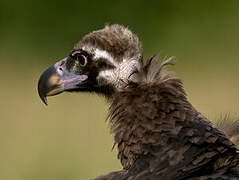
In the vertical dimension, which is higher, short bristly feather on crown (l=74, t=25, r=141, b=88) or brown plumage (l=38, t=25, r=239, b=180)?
short bristly feather on crown (l=74, t=25, r=141, b=88)

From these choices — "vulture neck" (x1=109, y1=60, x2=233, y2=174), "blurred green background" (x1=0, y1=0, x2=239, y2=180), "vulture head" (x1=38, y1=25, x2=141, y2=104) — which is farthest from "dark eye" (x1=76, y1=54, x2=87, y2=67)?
"blurred green background" (x1=0, y1=0, x2=239, y2=180)

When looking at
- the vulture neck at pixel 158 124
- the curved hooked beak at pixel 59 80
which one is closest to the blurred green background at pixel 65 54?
the curved hooked beak at pixel 59 80

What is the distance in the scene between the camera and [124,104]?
436cm

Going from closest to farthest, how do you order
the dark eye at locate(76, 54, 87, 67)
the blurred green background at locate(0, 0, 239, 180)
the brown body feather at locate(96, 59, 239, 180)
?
the brown body feather at locate(96, 59, 239, 180)
the dark eye at locate(76, 54, 87, 67)
the blurred green background at locate(0, 0, 239, 180)

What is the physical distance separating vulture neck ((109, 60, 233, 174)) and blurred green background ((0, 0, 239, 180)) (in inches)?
119

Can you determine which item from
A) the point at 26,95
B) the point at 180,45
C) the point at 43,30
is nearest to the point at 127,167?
the point at 26,95

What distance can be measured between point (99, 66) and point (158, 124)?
0.69 meters

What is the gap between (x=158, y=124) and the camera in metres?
4.16

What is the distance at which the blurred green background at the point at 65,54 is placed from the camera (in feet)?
25.8

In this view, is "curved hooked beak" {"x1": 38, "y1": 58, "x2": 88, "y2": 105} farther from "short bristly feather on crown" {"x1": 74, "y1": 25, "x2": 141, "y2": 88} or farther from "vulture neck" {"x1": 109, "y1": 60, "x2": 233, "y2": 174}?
"vulture neck" {"x1": 109, "y1": 60, "x2": 233, "y2": 174}

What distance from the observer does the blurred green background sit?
7.85 metres

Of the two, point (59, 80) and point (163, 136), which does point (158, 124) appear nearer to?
point (163, 136)

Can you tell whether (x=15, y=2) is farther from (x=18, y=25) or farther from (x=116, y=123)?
(x=116, y=123)

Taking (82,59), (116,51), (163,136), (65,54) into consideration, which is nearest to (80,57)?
(82,59)
